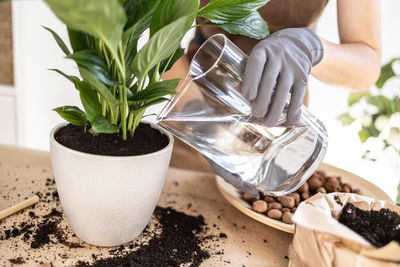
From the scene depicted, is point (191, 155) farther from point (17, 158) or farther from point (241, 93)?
point (241, 93)

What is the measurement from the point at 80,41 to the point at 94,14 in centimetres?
19

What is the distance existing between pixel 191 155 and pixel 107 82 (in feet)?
1.87

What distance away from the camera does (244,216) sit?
72 centimetres

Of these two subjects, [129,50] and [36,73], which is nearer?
[129,50]

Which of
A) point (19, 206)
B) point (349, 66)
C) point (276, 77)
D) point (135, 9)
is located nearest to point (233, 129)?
point (276, 77)

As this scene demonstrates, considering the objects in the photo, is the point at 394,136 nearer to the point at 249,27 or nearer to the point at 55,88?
the point at 249,27

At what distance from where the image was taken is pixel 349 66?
35.4 inches

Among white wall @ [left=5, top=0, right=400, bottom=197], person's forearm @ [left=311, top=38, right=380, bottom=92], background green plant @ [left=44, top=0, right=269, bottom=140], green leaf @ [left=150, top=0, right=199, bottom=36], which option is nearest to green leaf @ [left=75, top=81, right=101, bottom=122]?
background green plant @ [left=44, top=0, right=269, bottom=140]

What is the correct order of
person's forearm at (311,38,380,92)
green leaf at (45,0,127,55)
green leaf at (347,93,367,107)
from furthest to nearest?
green leaf at (347,93,367,107) < person's forearm at (311,38,380,92) < green leaf at (45,0,127,55)

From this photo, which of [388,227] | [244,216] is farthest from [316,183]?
[388,227]

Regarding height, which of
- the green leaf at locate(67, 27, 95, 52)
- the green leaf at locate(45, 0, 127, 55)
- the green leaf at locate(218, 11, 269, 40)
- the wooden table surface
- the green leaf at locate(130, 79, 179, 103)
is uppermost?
the green leaf at locate(45, 0, 127, 55)

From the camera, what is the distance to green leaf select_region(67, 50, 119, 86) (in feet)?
Answer: 1.49

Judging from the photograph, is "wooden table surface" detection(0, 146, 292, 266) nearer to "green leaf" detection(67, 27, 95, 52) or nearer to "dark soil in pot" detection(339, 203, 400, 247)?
"dark soil in pot" detection(339, 203, 400, 247)

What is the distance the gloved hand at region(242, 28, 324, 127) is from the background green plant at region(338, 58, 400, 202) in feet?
3.19
